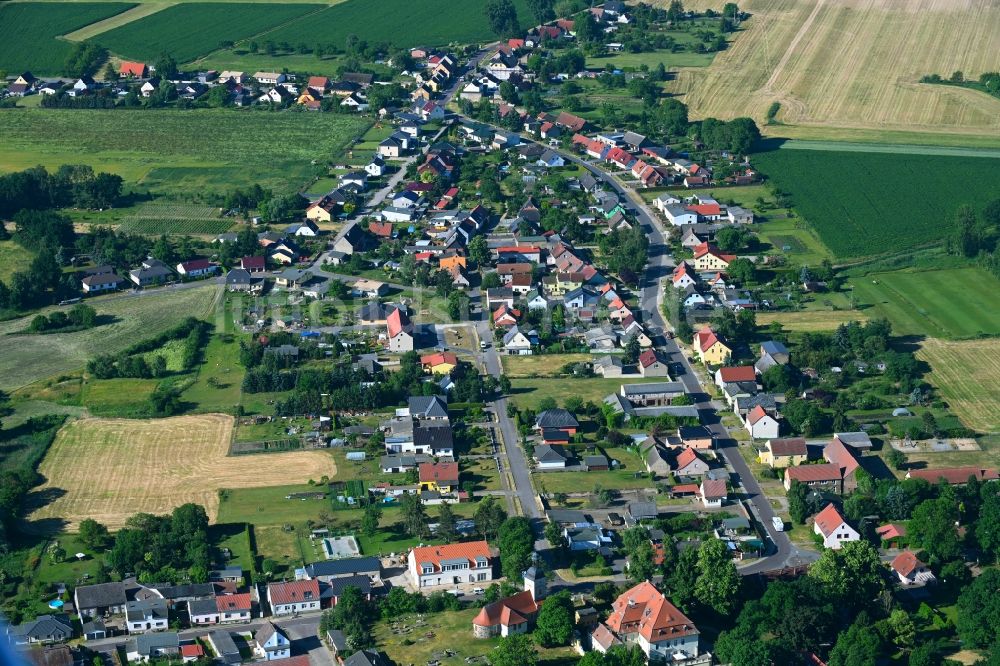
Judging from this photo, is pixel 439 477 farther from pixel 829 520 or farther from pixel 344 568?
pixel 829 520

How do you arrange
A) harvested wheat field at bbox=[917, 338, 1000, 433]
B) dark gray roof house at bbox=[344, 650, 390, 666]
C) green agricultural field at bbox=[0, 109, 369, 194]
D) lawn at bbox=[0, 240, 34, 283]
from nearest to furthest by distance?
dark gray roof house at bbox=[344, 650, 390, 666], harvested wheat field at bbox=[917, 338, 1000, 433], lawn at bbox=[0, 240, 34, 283], green agricultural field at bbox=[0, 109, 369, 194]

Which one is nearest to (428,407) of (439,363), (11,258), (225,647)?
(439,363)

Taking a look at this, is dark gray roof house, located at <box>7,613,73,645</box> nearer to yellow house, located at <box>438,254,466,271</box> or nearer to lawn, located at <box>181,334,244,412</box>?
lawn, located at <box>181,334,244,412</box>

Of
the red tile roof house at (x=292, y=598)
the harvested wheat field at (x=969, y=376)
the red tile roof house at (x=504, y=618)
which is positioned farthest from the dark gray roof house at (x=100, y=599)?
the harvested wheat field at (x=969, y=376)

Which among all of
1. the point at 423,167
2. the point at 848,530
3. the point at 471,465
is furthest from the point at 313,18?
the point at 848,530

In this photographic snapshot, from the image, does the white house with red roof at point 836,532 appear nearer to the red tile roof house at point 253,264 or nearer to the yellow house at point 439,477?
the yellow house at point 439,477

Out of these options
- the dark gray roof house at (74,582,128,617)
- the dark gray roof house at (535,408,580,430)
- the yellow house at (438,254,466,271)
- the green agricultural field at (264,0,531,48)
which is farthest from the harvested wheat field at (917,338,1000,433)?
the green agricultural field at (264,0,531,48)
